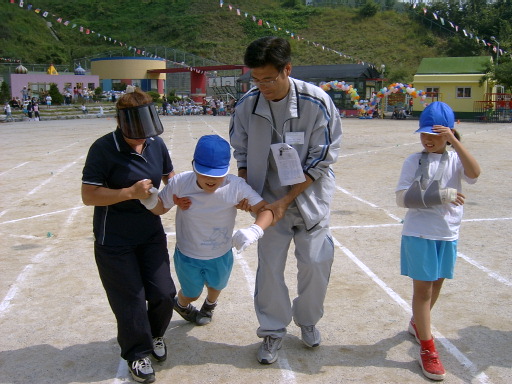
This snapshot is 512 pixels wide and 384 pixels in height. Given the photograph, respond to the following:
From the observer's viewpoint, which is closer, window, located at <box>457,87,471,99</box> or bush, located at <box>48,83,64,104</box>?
window, located at <box>457,87,471,99</box>

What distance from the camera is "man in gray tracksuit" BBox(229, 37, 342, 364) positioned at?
3.48 meters

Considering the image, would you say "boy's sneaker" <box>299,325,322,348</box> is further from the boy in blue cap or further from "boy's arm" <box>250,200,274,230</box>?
"boy's arm" <box>250,200,274,230</box>

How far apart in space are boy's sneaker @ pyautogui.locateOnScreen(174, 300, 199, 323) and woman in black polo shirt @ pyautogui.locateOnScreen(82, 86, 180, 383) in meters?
0.70

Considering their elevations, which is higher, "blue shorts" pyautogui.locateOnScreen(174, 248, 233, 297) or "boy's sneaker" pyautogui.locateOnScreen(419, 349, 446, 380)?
"blue shorts" pyautogui.locateOnScreen(174, 248, 233, 297)

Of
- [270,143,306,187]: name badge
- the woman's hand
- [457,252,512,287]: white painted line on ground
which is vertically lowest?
[457,252,512,287]: white painted line on ground

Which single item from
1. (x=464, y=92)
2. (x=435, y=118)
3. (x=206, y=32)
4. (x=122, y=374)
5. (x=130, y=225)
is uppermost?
(x=206, y=32)

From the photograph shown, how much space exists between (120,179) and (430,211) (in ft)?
6.50

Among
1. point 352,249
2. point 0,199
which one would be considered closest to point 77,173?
point 0,199

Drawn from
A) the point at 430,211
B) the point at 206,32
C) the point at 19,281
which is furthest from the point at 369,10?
the point at 430,211

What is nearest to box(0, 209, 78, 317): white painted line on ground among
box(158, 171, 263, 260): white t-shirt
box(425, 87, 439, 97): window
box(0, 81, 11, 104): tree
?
box(158, 171, 263, 260): white t-shirt

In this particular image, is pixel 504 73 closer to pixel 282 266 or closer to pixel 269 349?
pixel 282 266

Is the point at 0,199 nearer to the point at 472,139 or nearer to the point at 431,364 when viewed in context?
the point at 431,364

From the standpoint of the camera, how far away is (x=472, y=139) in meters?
20.9

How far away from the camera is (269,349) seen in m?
3.56
